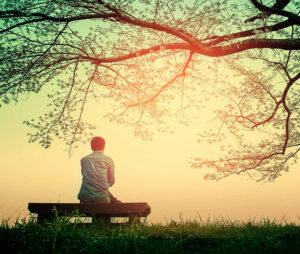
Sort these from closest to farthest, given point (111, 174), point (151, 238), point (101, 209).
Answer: point (151, 238)
point (101, 209)
point (111, 174)

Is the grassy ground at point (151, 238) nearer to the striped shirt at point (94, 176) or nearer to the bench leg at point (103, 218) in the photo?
the bench leg at point (103, 218)

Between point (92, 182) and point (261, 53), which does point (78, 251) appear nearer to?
point (92, 182)

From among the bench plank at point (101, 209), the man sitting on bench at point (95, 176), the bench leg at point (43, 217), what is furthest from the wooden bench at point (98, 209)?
the man sitting on bench at point (95, 176)

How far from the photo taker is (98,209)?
18.4ft

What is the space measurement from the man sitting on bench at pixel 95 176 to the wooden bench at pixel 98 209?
57cm

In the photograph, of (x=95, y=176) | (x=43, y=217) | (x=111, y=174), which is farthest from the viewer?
(x=111, y=174)

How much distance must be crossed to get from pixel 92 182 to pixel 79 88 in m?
3.61

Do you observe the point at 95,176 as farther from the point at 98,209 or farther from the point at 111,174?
the point at 98,209

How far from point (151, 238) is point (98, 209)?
4.50 feet

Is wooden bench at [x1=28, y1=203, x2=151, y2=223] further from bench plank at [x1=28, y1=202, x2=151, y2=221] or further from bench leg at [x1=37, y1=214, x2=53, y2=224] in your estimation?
bench leg at [x1=37, y1=214, x2=53, y2=224]

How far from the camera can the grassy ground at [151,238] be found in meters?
3.83

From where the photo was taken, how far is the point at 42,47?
7.62 meters

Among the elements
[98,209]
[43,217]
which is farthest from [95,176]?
[43,217]

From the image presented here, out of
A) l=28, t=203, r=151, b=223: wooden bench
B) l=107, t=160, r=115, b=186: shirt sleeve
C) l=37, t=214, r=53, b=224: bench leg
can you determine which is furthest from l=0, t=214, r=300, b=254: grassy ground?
l=107, t=160, r=115, b=186: shirt sleeve
